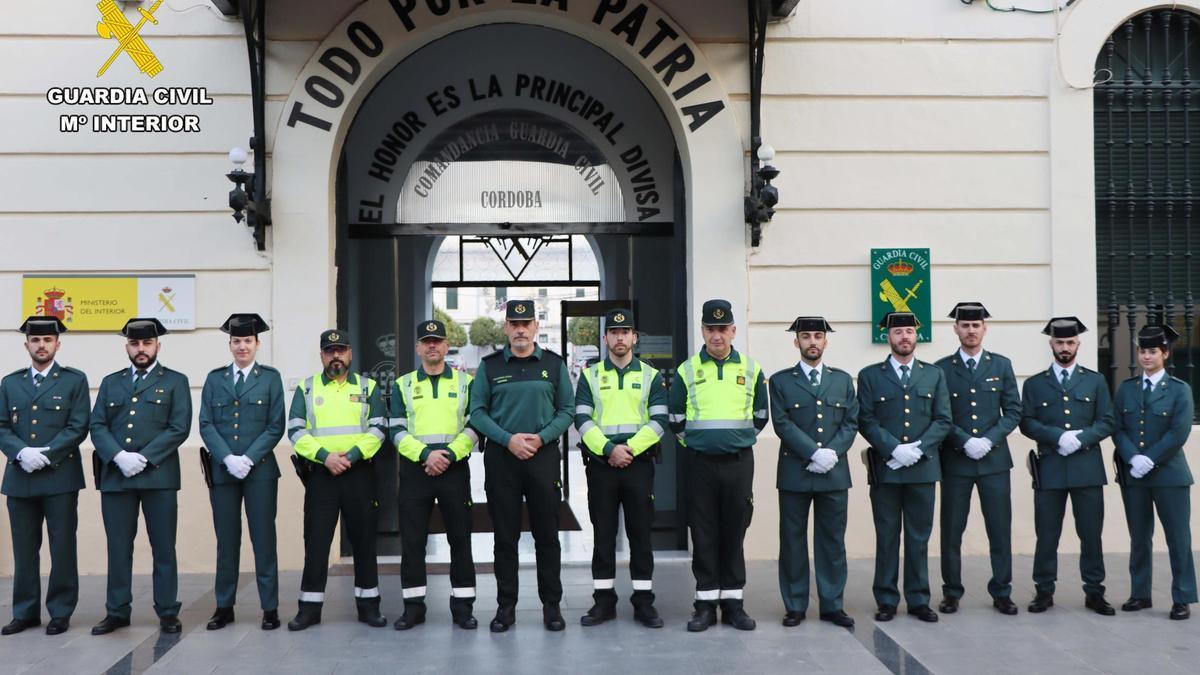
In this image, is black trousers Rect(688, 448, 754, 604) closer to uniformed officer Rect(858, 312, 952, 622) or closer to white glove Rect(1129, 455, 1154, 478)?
uniformed officer Rect(858, 312, 952, 622)

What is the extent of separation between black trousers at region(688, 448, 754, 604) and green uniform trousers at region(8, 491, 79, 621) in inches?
145

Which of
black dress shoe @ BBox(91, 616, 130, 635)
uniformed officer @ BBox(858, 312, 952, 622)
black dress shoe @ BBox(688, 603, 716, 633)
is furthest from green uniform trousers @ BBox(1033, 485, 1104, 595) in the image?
black dress shoe @ BBox(91, 616, 130, 635)

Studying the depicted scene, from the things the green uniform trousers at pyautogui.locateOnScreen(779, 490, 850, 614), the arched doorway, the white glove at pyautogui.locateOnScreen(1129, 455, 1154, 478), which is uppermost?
the arched doorway

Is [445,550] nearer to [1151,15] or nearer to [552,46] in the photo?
[552,46]

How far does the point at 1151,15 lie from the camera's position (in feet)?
28.8

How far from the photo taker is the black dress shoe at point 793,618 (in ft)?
21.1

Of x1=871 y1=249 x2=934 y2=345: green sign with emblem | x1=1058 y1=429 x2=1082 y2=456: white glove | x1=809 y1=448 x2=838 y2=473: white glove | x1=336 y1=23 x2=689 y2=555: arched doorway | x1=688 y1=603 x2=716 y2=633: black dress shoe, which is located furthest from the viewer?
x1=336 y1=23 x2=689 y2=555: arched doorway

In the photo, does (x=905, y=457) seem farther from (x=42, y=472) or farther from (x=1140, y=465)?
(x=42, y=472)

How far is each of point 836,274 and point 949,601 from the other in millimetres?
2740

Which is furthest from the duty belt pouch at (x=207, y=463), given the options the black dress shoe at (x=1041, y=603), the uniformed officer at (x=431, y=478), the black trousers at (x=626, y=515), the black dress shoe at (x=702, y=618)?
the black dress shoe at (x=1041, y=603)

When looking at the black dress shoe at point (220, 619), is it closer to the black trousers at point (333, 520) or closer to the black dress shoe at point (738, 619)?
the black trousers at point (333, 520)

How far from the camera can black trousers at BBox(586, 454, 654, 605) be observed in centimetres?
646

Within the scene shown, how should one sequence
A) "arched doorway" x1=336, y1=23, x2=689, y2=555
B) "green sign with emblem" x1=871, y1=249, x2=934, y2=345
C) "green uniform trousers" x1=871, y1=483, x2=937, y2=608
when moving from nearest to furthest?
"green uniform trousers" x1=871, y1=483, x2=937, y2=608 → "green sign with emblem" x1=871, y1=249, x2=934, y2=345 → "arched doorway" x1=336, y1=23, x2=689, y2=555

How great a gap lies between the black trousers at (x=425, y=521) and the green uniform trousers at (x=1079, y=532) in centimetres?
350
